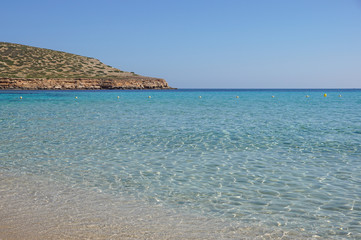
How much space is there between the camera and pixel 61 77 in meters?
96.3

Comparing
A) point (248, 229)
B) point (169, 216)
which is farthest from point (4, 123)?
point (248, 229)

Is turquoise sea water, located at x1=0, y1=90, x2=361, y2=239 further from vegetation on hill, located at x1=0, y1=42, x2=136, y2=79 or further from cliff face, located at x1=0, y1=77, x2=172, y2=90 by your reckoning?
vegetation on hill, located at x1=0, y1=42, x2=136, y2=79

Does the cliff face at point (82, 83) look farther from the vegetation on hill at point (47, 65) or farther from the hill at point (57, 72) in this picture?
the vegetation on hill at point (47, 65)

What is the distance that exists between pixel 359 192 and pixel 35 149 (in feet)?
31.4

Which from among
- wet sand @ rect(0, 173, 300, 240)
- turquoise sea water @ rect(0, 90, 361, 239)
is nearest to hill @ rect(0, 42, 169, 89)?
turquoise sea water @ rect(0, 90, 361, 239)

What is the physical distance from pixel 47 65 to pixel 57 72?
732 centimetres

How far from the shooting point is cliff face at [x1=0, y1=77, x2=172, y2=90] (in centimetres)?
8319

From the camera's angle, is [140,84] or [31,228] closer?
[31,228]

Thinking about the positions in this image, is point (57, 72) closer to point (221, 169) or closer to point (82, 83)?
point (82, 83)

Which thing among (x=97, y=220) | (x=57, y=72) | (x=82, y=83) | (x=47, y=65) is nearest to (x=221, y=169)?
(x=97, y=220)

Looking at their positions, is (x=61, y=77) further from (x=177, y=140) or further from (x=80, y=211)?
(x=80, y=211)

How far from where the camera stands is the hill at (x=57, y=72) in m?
88.2

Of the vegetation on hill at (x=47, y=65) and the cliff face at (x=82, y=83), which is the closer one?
the cliff face at (x=82, y=83)

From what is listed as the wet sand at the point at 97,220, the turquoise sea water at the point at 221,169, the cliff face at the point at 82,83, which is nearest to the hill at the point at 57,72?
the cliff face at the point at 82,83
